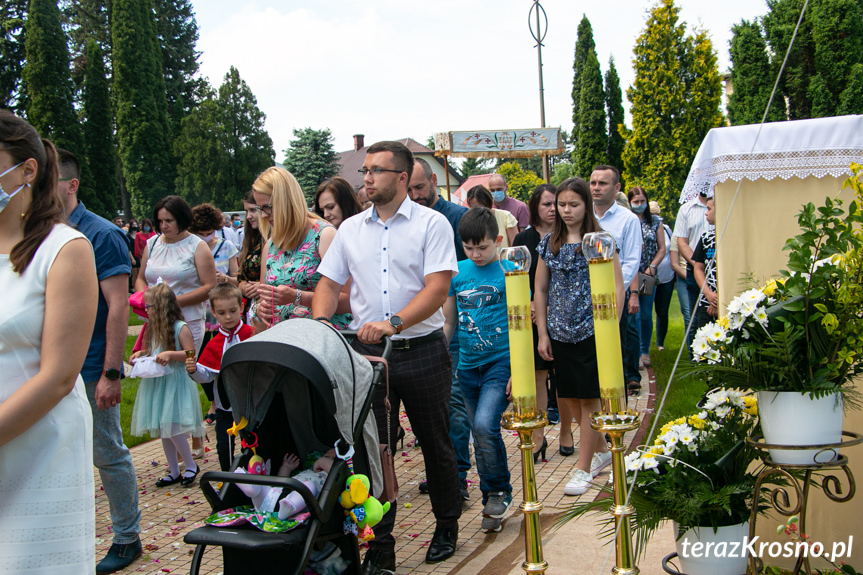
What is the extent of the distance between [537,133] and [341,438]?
18.6 m

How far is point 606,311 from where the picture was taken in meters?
1.81

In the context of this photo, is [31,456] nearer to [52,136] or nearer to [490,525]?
[490,525]

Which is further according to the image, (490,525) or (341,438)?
(490,525)

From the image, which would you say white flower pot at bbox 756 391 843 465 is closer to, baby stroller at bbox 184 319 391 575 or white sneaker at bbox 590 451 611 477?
baby stroller at bbox 184 319 391 575

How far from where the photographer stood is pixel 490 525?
4773mm

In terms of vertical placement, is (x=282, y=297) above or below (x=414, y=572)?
above

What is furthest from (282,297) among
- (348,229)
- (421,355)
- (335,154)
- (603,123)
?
(335,154)

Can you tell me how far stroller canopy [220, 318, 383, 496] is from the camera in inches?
121

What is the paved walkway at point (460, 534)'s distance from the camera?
4.20 metres

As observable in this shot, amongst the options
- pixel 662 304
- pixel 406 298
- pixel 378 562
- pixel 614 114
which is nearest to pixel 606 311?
pixel 406 298

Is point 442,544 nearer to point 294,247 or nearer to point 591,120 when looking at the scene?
point 294,247

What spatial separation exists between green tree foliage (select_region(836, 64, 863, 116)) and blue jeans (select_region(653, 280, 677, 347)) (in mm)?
9564

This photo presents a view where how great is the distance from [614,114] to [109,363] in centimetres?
3987

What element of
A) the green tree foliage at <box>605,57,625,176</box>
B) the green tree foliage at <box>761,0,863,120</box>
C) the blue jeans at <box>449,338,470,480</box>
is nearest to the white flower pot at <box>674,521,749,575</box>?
the blue jeans at <box>449,338,470,480</box>
